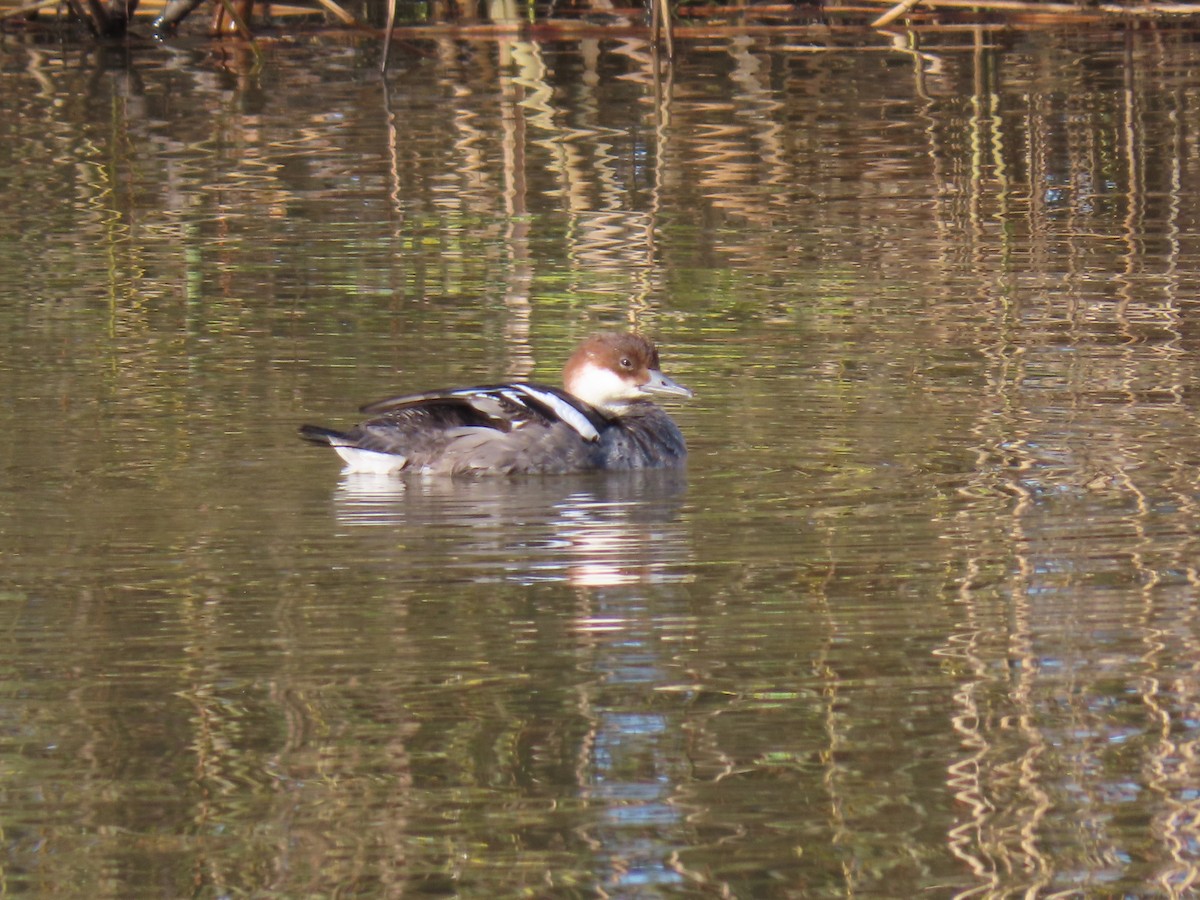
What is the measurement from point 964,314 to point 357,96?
921 cm

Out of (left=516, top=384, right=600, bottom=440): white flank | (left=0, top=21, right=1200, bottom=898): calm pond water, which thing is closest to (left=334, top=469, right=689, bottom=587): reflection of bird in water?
(left=0, top=21, right=1200, bottom=898): calm pond water

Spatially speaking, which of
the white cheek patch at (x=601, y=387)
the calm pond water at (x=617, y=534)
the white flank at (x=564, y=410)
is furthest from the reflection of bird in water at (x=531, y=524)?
the white cheek patch at (x=601, y=387)

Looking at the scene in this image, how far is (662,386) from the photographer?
9531 millimetres

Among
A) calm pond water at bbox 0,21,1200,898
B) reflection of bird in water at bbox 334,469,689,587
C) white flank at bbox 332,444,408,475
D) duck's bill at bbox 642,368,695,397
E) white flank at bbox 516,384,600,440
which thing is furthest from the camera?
duck's bill at bbox 642,368,695,397

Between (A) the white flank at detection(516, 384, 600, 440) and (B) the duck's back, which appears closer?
(B) the duck's back

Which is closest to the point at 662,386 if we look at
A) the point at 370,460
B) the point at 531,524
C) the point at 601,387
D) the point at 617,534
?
the point at 601,387

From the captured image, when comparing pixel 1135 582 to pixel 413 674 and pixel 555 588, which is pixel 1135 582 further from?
pixel 413 674

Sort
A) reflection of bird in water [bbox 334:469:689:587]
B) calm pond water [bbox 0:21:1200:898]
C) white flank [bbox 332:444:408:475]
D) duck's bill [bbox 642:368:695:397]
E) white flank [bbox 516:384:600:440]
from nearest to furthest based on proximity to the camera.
Answer: calm pond water [bbox 0:21:1200:898] < reflection of bird in water [bbox 334:469:689:587] < white flank [bbox 332:444:408:475] < white flank [bbox 516:384:600:440] < duck's bill [bbox 642:368:695:397]

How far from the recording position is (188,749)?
18.1 ft

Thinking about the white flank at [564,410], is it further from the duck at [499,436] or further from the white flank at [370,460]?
the white flank at [370,460]

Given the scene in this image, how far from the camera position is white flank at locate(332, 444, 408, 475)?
8.70 m

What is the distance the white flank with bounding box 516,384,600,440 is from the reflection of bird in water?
172 mm

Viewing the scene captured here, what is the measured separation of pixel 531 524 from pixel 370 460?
39.6 inches

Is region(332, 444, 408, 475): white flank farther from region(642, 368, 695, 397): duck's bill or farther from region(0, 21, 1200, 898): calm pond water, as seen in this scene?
region(642, 368, 695, 397): duck's bill
